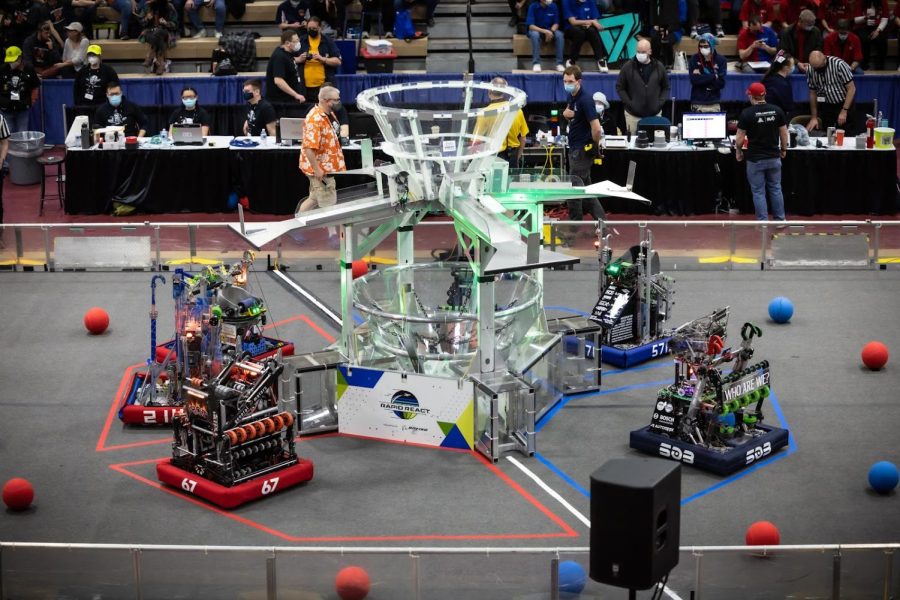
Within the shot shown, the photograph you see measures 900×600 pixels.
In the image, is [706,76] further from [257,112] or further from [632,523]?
[632,523]

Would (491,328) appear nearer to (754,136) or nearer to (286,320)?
(286,320)

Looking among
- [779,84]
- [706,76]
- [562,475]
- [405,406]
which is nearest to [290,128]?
[706,76]

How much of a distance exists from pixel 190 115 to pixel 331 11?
4828mm

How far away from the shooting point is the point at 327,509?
11.5m

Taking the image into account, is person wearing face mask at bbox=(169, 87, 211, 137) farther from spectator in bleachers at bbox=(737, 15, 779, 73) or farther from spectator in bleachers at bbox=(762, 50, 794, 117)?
spectator in bleachers at bbox=(737, 15, 779, 73)

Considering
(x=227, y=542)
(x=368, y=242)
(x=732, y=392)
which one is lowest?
(x=227, y=542)

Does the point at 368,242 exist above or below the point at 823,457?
above

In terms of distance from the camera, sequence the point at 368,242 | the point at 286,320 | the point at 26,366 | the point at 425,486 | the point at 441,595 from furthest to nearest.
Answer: the point at 286,320, the point at 26,366, the point at 368,242, the point at 425,486, the point at 441,595

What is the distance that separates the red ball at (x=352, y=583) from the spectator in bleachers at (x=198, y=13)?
18366 millimetres

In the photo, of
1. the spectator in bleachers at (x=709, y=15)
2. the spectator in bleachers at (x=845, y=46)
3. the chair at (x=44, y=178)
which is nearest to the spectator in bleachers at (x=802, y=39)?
the spectator in bleachers at (x=845, y=46)

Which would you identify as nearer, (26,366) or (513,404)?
(513,404)

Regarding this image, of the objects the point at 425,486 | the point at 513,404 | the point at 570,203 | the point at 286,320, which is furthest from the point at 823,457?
the point at 570,203

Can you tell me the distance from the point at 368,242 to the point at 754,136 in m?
7.19

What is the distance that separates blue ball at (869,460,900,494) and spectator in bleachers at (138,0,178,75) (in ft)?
54.6
